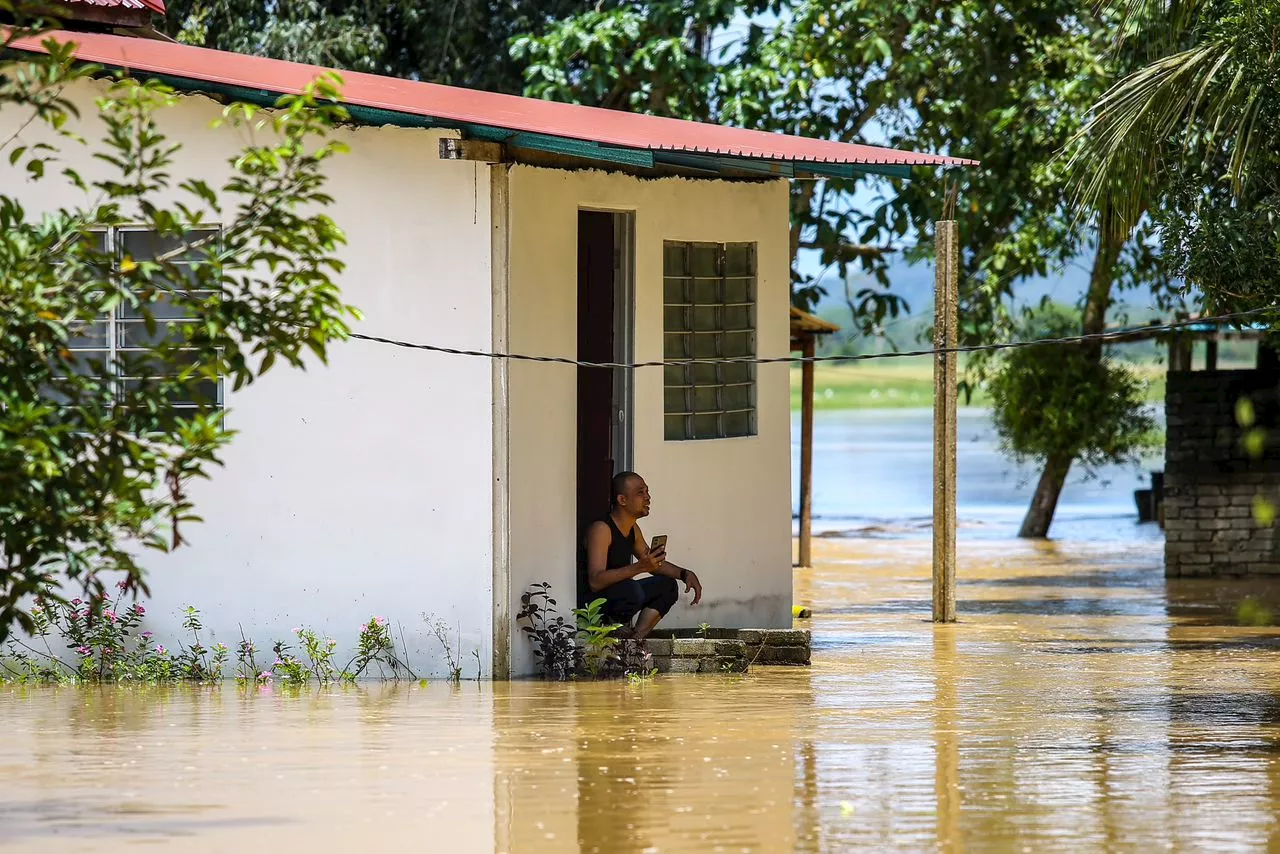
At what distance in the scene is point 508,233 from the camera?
1145cm

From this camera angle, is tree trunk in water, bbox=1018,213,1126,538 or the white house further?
tree trunk in water, bbox=1018,213,1126,538

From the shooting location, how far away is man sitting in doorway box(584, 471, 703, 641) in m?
11.9

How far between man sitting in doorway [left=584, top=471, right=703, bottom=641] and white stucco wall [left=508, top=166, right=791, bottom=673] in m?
0.25

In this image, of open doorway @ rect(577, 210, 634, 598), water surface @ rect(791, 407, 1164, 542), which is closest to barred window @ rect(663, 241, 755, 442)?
open doorway @ rect(577, 210, 634, 598)

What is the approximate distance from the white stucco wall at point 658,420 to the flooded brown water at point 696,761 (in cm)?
83

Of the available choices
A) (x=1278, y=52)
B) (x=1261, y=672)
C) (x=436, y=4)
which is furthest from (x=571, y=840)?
(x=436, y=4)

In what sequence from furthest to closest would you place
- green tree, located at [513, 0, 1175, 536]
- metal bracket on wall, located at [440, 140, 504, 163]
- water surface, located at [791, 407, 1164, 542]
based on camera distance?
water surface, located at [791, 407, 1164, 542] < green tree, located at [513, 0, 1175, 536] < metal bracket on wall, located at [440, 140, 504, 163]

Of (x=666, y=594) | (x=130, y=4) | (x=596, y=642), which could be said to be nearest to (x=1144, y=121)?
(x=666, y=594)

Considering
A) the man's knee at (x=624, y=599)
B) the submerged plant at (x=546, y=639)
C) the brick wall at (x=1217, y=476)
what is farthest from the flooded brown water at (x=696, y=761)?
the brick wall at (x=1217, y=476)

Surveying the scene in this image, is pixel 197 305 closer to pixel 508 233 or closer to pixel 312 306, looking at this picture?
pixel 312 306

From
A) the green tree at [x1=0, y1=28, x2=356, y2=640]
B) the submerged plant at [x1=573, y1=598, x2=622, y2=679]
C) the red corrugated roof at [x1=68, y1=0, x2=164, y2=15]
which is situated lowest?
the submerged plant at [x1=573, y1=598, x2=622, y2=679]

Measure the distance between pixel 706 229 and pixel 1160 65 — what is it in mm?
3483

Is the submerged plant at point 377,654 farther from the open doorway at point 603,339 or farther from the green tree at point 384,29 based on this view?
the green tree at point 384,29

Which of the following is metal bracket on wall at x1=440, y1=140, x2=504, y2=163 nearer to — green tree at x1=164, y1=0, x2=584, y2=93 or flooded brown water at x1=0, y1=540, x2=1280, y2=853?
flooded brown water at x1=0, y1=540, x2=1280, y2=853
